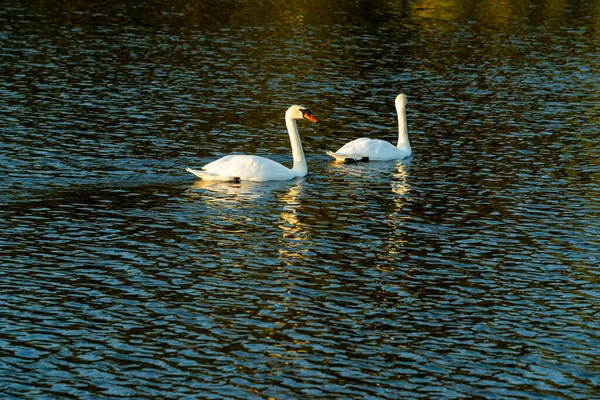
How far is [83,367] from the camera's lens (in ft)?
55.9

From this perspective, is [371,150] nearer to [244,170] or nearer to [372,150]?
[372,150]

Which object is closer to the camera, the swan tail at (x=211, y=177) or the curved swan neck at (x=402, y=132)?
the swan tail at (x=211, y=177)

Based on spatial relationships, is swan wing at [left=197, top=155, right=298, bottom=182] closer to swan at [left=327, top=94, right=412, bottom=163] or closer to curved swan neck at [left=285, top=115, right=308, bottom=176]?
curved swan neck at [left=285, top=115, right=308, bottom=176]

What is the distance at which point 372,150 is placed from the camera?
33.6 m

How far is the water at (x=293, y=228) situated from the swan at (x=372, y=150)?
398mm

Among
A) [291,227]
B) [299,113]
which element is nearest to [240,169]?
[299,113]

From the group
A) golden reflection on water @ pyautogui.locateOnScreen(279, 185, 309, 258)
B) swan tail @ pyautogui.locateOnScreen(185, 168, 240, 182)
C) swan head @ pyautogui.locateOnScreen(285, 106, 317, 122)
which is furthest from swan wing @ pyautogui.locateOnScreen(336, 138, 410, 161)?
swan tail @ pyautogui.locateOnScreen(185, 168, 240, 182)

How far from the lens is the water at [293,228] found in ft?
57.2

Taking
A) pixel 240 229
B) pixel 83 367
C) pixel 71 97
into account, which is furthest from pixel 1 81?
pixel 83 367

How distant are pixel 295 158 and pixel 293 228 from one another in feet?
20.3

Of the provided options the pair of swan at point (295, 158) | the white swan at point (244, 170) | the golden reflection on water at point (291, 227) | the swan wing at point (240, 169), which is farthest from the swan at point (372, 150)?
the golden reflection on water at point (291, 227)

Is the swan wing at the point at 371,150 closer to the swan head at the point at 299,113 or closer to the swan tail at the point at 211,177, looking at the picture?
the swan head at the point at 299,113

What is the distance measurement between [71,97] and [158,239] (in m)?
17.9

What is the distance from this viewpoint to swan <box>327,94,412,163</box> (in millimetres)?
33250
